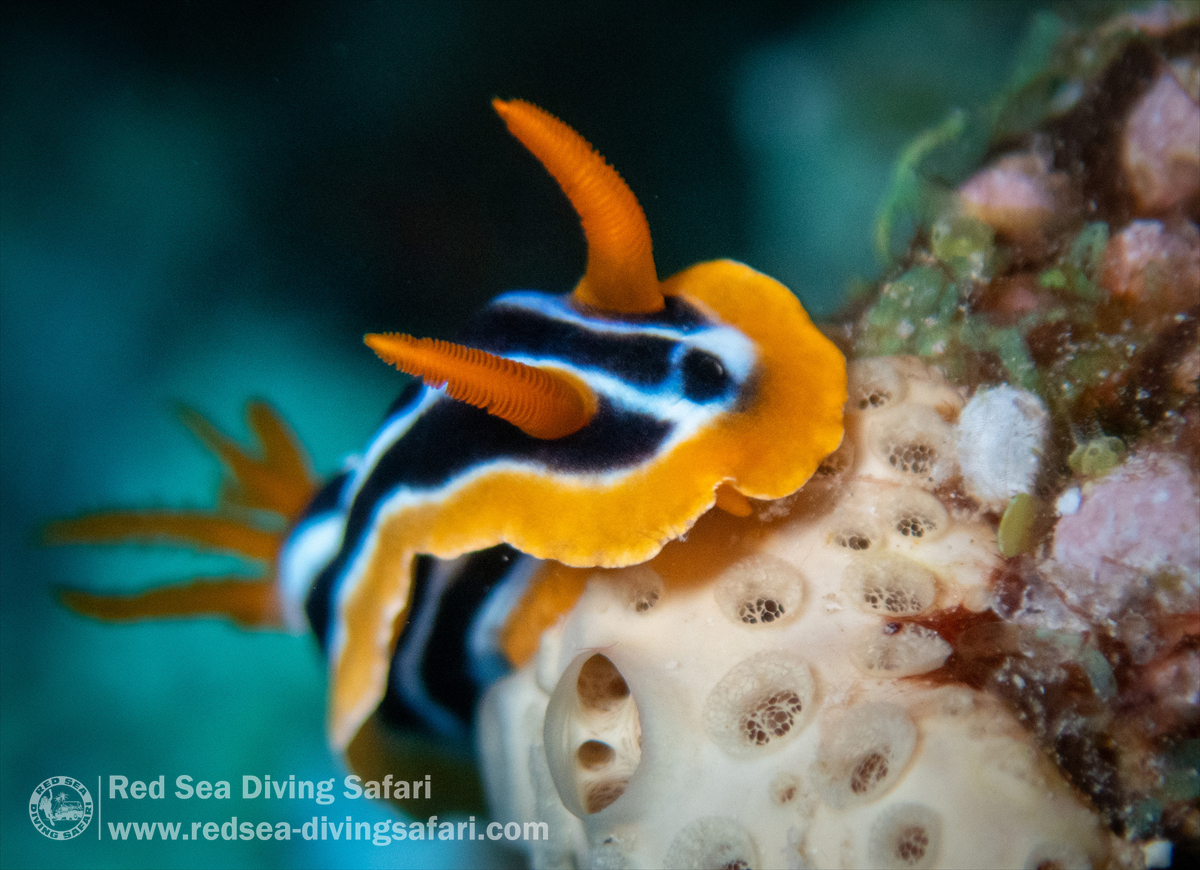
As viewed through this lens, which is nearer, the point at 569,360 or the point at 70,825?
the point at 569,360

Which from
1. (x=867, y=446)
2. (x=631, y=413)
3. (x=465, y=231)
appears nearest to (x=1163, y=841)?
(x=867, y=446)

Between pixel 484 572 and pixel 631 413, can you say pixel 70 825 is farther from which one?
pixel 631 413

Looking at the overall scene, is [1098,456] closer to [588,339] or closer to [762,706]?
[762,706]

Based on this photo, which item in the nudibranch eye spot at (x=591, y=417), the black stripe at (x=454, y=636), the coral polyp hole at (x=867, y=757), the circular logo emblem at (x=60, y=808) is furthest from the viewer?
the circular logo emblem at (x=60, y=808)

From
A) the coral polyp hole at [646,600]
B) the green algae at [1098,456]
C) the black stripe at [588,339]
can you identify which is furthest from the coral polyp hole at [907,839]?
the black stripe at [588,339]

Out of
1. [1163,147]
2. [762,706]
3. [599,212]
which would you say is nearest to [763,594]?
[762,706]

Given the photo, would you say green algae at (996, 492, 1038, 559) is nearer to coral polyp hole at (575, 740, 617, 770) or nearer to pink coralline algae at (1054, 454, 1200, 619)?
pink coralline algae at (1054, 454, 1200, 619)

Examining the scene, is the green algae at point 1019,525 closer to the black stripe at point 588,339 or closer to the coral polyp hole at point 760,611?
the coral polyp hole at point 760,611
